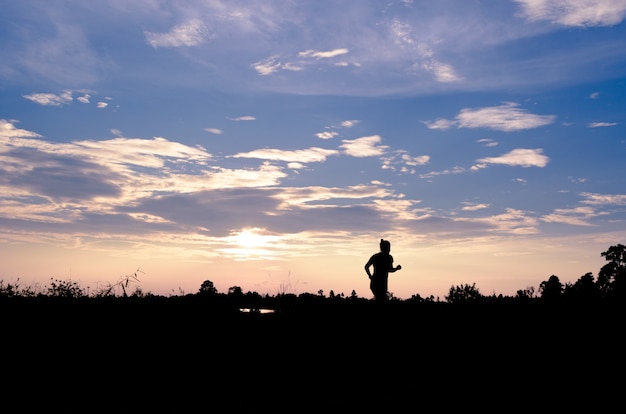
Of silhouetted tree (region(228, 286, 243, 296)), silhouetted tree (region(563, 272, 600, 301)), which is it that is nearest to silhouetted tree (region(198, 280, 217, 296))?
silhouetted tree (region(228, 286, 243, 296))

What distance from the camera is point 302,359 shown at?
973cm

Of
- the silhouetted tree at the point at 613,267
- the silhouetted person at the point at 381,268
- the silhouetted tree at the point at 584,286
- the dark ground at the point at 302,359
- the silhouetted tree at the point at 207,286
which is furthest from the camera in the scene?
the silhouetted tree at the point at 613,267

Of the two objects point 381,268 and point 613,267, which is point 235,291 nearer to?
point 381,268

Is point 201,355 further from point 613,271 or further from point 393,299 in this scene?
point 613,271

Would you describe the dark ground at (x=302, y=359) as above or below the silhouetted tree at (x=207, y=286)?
below

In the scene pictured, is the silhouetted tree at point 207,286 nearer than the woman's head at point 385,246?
No

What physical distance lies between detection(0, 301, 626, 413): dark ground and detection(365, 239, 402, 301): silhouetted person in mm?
1727

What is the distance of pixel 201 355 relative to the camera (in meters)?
9.62

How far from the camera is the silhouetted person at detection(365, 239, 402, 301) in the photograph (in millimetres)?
15391

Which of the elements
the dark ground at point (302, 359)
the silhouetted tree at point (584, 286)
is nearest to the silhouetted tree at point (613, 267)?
the silhouetted tree at point (584, 286)

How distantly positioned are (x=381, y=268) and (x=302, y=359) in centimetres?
610

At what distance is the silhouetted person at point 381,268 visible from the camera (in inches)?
606

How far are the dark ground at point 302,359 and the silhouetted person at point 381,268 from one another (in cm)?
173

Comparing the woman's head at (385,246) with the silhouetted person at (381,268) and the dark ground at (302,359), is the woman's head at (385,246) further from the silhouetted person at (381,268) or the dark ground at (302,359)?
the dark ground at (302,359)
